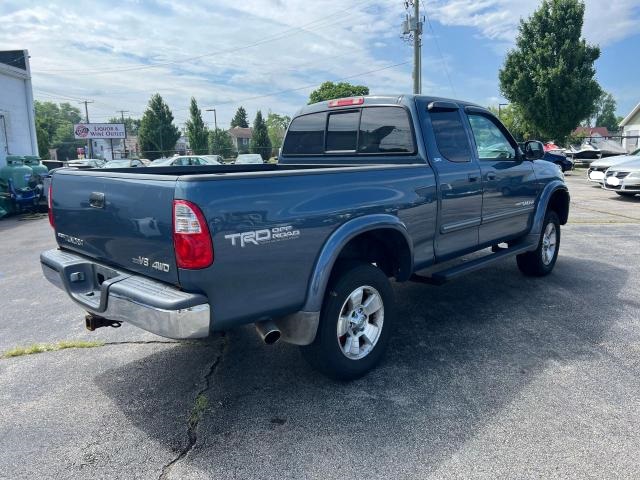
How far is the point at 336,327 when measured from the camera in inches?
127

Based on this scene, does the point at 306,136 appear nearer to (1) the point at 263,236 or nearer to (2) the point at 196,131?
(1) the point at 263,236

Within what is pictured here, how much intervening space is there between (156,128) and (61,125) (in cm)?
9144

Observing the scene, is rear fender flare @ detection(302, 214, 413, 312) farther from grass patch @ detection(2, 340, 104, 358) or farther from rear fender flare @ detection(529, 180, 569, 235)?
rear fender flare @ detection(529, 180, 569, 235)

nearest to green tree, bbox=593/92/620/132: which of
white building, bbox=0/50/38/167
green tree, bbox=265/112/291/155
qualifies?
green tree, bbox=265/112/291/155

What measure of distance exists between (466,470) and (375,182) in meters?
1.91

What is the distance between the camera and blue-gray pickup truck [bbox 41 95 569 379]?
8.37 feet

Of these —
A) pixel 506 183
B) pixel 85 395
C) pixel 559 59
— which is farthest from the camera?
pixel 559 59

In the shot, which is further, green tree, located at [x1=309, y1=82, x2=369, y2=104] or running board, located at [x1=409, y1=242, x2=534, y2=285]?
green tree, located at [x1=309, y1=82, x2=369, y2=104]

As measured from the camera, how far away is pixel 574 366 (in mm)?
3656

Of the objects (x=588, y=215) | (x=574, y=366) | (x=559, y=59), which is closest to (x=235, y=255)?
(x=574, y=366)

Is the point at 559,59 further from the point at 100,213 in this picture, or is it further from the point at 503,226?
the point at 100,213

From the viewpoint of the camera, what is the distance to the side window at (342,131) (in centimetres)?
467

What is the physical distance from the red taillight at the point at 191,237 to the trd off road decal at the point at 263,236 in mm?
127

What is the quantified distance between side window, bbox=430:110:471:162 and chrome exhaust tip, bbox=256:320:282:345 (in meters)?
2.28
